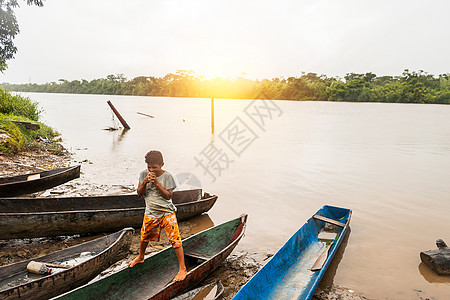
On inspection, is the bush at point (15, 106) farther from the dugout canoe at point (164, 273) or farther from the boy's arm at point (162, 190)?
the boy's arm at point (162, 190)

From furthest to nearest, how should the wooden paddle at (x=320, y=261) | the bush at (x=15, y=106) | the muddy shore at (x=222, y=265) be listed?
the bush at (x=15, y=106) < the wooden paddle at (x=320, y=261) < the muddy shore at (x=222, y=265)

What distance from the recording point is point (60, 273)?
3.08 metres

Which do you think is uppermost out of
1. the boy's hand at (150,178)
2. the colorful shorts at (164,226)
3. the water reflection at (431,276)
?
the boy's hand at (150,178)

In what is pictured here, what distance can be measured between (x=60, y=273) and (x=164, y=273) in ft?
3.83

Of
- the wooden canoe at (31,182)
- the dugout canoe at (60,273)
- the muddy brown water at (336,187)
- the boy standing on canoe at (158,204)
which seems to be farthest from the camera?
the wooden canoe at (31,182)

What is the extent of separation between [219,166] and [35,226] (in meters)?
7.56

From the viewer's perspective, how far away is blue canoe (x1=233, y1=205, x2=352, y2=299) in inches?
141

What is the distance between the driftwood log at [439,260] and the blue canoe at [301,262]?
122cm

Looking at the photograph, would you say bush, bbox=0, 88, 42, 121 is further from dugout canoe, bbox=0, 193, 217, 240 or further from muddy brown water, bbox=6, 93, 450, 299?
dugout canoe, bbox=0, 193, 217, 240

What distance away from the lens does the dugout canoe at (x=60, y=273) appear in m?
2.84

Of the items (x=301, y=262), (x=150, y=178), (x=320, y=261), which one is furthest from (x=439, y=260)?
(x=150, y=178)

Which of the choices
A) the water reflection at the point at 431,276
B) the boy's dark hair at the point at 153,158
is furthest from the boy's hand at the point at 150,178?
the water reflection at the point at 431,276

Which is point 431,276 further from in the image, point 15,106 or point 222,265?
point 15,106

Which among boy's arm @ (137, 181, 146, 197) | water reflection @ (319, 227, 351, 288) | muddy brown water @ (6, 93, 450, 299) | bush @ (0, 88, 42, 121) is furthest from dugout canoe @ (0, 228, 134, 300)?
bush @ (0, 88, 42, 121)
